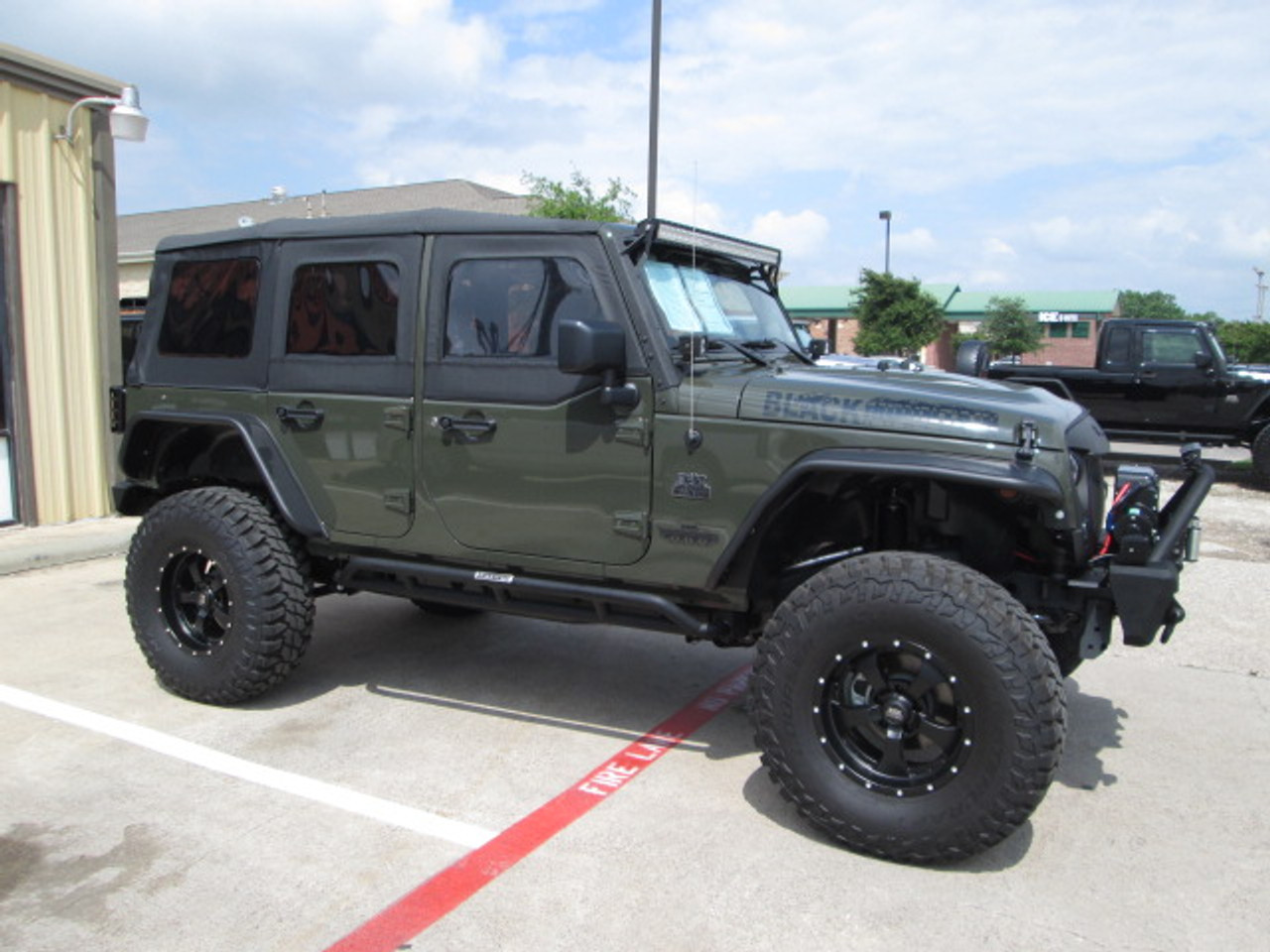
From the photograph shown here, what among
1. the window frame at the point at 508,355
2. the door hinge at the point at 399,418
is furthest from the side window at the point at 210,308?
the window frame at the point at 508,355

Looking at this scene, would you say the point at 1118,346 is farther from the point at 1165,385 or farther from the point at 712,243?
the point at 712,243

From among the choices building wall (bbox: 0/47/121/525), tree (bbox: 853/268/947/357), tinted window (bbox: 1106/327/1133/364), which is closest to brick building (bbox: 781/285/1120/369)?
tree (bbox: 853/268/947/357)

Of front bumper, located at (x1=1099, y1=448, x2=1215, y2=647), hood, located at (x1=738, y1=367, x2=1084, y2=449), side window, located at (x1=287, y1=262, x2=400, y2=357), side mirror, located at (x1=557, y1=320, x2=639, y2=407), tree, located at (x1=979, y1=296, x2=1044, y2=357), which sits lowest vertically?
front bumper, located at (x1=1099, y1=448, x2=1215, y2=647)

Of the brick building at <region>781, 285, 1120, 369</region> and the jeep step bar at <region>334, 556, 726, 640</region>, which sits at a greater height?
the brick building at <region>781, 285, 1120, 369</region>

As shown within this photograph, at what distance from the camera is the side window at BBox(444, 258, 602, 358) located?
149 inches

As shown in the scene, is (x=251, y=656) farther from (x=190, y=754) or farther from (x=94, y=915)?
(x=94, y=915)

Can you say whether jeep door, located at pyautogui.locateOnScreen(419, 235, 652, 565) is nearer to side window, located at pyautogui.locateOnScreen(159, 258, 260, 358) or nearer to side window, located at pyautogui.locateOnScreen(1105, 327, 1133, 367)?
side window, located at pyautogui.locateOnScreen(159, 258, 260, 358)

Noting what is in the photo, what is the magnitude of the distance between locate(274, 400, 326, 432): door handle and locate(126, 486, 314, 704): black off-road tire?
39 cm

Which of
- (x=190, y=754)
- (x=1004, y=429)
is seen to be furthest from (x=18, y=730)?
(x=1004, y=429)

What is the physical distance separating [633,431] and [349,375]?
4.36ft

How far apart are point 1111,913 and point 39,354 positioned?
8.48 meters

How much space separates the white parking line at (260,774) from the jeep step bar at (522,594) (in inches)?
33.3

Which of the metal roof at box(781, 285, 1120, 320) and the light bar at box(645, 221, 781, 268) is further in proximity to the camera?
the metal roof at box(781, 285, 1120, 320)

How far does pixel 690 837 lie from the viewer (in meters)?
3.30
